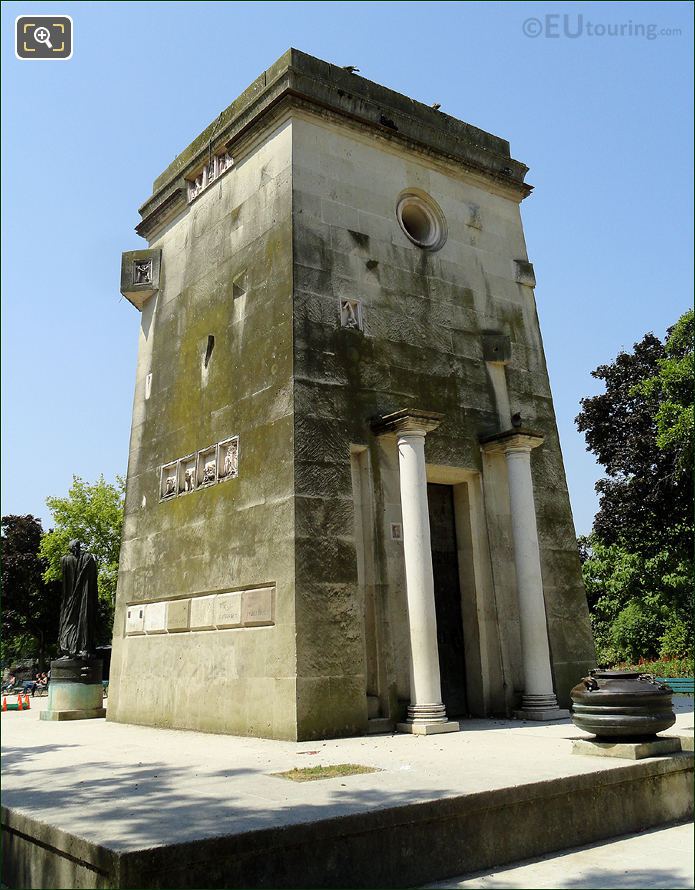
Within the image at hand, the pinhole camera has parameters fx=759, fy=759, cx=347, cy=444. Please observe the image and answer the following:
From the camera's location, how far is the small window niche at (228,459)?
12.3 metres

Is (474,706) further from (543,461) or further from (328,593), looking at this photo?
(543,461)

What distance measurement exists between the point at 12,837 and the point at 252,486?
21.5ft

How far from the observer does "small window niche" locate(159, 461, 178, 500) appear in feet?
46.3

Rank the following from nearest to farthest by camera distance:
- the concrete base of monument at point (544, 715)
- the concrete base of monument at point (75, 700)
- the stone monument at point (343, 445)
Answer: the stone monument at point (343, 445) → the concrete base of monument at point (544, 715) → the concrete base of monument at point (75, 700)

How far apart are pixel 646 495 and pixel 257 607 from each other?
702 inches

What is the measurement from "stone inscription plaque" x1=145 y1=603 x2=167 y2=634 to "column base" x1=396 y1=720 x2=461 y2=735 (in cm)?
512

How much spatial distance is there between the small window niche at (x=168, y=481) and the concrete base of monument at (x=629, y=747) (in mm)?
8728

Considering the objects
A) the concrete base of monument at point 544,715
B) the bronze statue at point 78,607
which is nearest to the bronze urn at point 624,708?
the concrete base of monument at point 544,715

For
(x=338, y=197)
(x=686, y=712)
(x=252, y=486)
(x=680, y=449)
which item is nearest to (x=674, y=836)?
(x=686, y=712)

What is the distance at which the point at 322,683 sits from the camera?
10203mm

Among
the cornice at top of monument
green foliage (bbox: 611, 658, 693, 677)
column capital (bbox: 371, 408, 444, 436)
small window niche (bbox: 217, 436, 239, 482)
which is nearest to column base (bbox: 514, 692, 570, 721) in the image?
column capital (bbox: 371, 408, 444, 436)

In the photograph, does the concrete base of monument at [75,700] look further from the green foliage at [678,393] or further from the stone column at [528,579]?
the green foliage at [678,393]

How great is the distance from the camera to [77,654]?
1598 centimetres

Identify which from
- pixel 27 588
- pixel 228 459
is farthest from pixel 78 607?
pixel 27 588
